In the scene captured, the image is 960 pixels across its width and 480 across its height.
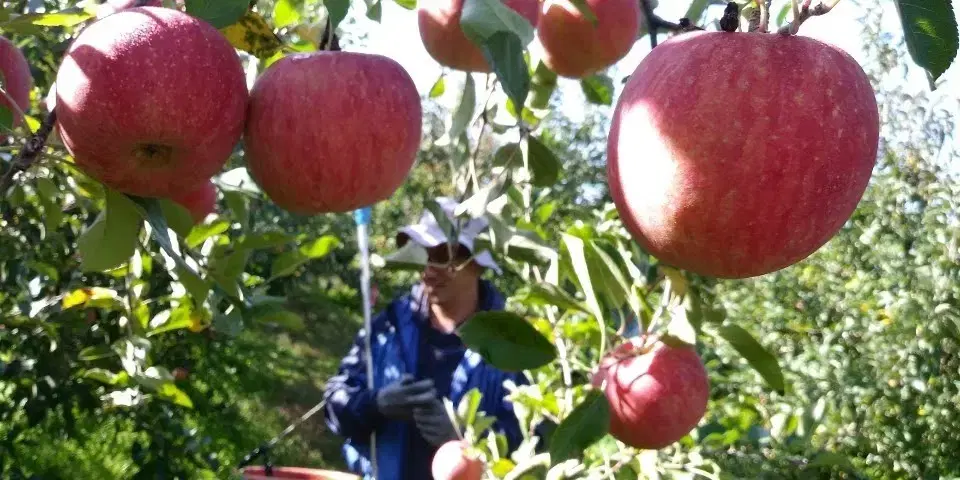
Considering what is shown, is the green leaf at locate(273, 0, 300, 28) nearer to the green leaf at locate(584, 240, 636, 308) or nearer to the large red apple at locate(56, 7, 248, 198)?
the large red apple at locate(56, 7, 248, 198)

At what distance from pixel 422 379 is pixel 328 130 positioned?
177 cm

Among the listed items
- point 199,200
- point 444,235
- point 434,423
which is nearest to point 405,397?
point 434,423

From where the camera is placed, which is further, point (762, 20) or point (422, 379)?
point (422, 379)

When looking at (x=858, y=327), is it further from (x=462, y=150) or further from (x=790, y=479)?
(x=462, y=150)

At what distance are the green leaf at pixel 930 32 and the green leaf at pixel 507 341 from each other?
720 mm

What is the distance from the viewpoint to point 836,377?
276cm

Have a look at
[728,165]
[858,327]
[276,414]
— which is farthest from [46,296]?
[276,414]

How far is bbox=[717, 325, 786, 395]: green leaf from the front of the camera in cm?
138

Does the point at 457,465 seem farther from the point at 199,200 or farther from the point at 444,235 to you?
the point at 199,200

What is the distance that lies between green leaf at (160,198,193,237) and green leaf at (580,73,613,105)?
0.85 m

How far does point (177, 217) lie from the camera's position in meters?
1.27

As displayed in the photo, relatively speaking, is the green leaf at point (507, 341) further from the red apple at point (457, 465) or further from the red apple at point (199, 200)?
the red apple at point (457, 465)

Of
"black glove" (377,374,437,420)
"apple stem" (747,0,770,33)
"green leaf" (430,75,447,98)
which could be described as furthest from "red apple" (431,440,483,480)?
"apple stem" (747,0,770,33)

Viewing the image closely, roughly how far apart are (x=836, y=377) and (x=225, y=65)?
240cm
